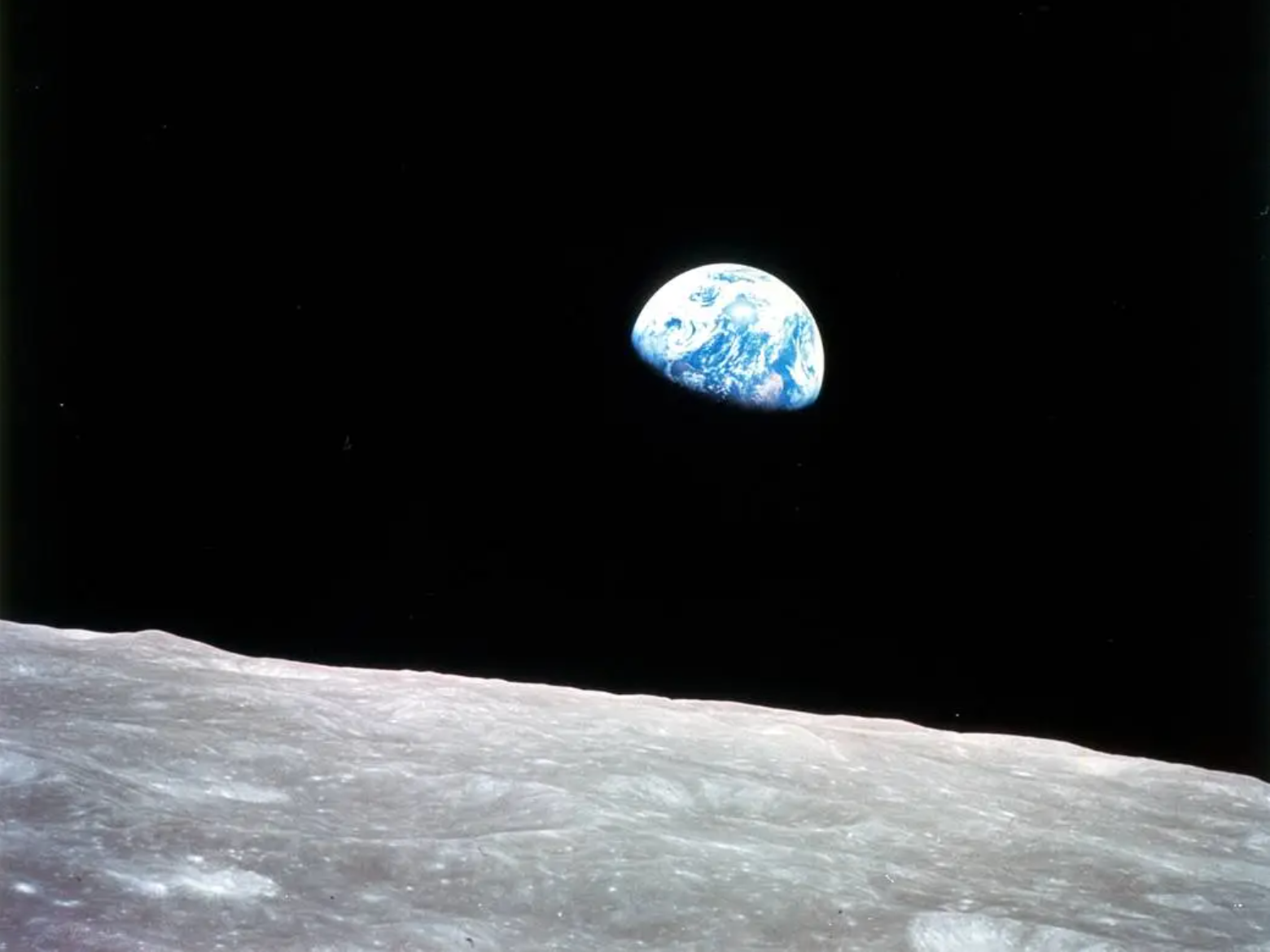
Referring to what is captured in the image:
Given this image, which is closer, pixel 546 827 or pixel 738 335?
pixel 546 827

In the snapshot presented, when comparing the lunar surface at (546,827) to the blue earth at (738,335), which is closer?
the lunar surface at (546,827)

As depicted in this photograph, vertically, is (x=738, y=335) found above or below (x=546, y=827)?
above

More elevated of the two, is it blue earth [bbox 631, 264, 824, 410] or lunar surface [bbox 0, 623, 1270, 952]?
blue earth [bbox 631, 264, 824, 410]

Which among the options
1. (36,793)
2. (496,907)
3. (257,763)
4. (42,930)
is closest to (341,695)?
(257,763)

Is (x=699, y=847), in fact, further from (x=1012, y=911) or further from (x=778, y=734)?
(x=778, y=734)

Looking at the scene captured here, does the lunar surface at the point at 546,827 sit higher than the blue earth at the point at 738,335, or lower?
lower
